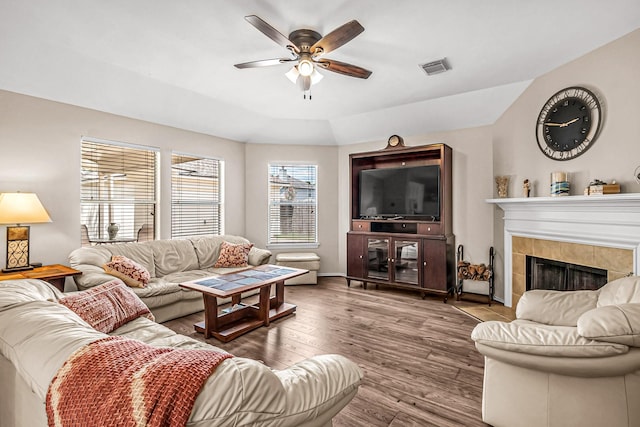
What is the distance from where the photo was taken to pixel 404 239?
462 cm

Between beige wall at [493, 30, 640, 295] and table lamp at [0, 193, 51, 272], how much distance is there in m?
5.35

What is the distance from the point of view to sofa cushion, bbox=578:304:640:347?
54.4 inches

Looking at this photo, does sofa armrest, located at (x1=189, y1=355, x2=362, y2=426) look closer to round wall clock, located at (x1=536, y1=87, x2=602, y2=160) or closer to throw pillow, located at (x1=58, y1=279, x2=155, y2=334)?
throw pillow, located at (x1=58, y1=279, x2=155, y2=334)

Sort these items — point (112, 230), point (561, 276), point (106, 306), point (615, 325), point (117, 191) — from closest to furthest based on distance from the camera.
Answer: point (615, 325) → point (106, 306) → point (561, 276) → point (112, 230) → point (117, 191)

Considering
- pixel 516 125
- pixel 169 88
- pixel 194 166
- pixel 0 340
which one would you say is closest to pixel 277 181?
pixel 194 166

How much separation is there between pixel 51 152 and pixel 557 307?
16.7ft

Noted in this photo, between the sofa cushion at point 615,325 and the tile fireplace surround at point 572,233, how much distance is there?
5.15ft

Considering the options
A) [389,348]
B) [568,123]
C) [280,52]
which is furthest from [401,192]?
[280,52]

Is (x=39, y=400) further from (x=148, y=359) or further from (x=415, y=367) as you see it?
(x=415, y=367)

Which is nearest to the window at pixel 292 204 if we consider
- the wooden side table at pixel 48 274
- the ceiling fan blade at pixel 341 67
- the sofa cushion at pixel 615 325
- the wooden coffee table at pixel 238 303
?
the wooden coffee table at pixel 238 303

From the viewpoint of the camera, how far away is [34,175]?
3.30 meters

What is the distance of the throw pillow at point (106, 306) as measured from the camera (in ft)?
6.44

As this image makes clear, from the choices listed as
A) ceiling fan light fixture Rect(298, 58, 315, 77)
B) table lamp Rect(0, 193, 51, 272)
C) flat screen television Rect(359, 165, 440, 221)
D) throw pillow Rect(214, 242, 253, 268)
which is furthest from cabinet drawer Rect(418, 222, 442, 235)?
table lamp Rect(0, 193, 51, 272)

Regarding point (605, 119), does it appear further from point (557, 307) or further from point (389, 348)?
point (389, 348)
